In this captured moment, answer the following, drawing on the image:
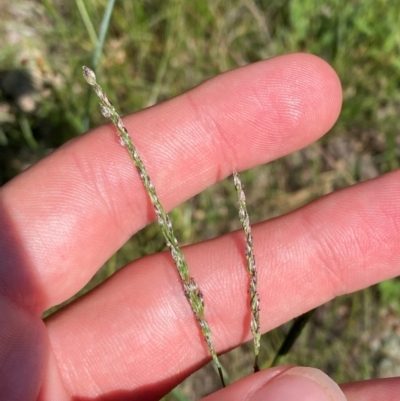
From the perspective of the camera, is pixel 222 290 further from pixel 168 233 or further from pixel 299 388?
pixel 299 388

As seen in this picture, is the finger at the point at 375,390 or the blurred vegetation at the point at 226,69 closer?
the finger at the point at 375,390

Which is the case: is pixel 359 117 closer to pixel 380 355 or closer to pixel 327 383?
pixel 380 355

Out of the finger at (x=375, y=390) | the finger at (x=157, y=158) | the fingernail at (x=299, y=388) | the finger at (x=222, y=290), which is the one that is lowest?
the finger at (x=375, y=390)

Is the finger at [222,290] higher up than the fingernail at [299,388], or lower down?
higher up

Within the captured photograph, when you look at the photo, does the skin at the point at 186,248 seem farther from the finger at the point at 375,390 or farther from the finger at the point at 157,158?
the finger at the point at 375,390

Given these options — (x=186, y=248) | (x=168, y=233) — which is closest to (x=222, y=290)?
(x=186, y=248)

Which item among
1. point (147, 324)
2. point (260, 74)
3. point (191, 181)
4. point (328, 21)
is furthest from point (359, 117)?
point (147, 324)

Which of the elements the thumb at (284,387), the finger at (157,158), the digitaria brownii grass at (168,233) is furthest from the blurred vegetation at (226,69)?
the thumb at (284,387)
